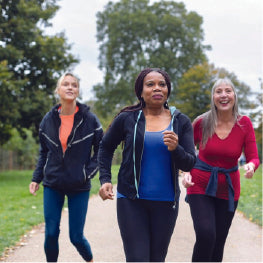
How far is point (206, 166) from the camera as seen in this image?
159 inches

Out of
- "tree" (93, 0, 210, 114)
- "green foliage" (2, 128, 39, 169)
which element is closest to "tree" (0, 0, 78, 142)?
"green foliage" (2, 128, 39, 169)

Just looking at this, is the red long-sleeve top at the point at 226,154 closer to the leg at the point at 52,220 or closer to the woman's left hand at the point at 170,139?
the woman's left hand at the point at 170,139

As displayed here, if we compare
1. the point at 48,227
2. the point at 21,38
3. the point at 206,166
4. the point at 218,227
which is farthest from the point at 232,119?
the point at 21,38

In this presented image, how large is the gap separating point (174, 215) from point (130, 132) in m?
0.70

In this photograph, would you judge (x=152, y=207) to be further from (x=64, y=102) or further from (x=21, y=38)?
(x=21, y=38)

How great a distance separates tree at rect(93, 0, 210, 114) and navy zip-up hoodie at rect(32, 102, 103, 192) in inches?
1307

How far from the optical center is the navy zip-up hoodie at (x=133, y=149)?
10.2ft

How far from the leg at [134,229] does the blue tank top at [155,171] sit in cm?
11

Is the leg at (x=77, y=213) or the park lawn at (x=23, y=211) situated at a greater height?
the leg at (x=77, y=213)

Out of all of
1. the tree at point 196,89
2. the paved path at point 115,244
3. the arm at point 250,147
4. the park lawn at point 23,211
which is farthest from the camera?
the tree at point 196,89

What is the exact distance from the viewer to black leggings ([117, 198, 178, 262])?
3.08m

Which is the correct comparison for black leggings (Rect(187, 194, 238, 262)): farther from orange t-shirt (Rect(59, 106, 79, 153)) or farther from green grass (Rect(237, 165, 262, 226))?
green grass (Rect(237, 165, 262, 226))

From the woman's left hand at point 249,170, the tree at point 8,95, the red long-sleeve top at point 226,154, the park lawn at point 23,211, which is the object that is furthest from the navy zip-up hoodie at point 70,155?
the tree at point 8,95

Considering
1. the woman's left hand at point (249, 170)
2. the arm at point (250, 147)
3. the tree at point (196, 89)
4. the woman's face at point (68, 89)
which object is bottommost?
the woman's left hand at point (249, 170)
